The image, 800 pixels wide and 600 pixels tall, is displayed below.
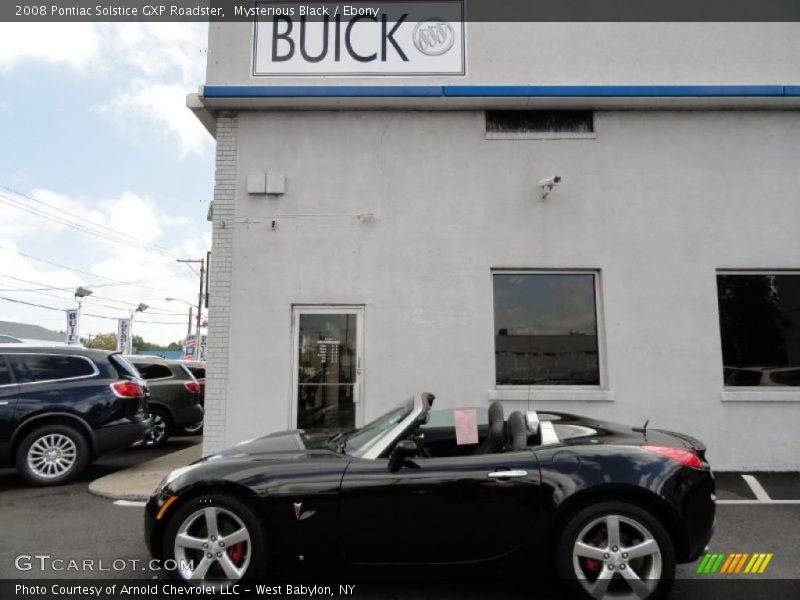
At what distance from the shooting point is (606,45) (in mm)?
7445

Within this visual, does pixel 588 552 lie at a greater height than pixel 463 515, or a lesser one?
lesser

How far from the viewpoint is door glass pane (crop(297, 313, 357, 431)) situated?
271 inches

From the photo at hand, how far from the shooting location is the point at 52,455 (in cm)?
653

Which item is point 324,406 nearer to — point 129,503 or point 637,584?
point 129,503

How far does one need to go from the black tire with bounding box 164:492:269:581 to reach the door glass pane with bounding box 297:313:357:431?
3.53m

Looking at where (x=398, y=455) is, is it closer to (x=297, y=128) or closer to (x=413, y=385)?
(x=413, y=385)

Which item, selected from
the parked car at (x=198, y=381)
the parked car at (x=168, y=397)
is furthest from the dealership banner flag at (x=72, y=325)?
the parked car at (x=168, y=397)

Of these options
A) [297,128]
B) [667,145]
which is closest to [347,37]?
[297,128]

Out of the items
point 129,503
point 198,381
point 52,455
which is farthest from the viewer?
point 198,381

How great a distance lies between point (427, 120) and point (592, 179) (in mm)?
2317

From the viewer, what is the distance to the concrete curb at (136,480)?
5777 millimetres

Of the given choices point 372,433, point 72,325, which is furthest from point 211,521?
point 72,325

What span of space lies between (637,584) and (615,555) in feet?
0.63

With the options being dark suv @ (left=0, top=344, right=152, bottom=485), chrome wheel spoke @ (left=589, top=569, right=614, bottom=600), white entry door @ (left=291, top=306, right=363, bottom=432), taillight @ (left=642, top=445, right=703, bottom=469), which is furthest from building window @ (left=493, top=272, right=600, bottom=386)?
dark suv @ (left=0, top=344, right=152, bottom=485)
